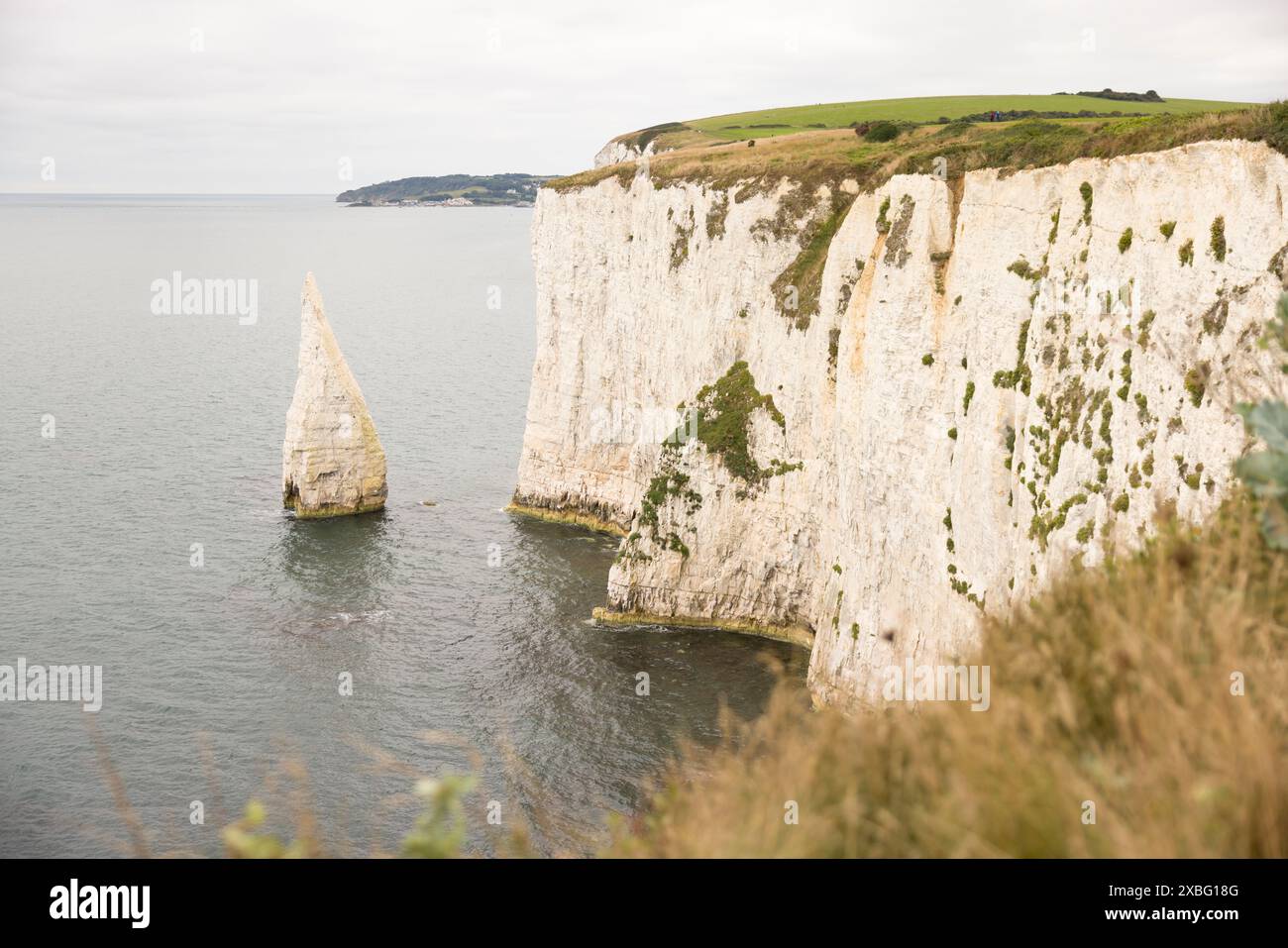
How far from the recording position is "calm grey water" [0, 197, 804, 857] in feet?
98.5

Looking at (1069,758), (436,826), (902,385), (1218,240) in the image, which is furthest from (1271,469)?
(902,385)

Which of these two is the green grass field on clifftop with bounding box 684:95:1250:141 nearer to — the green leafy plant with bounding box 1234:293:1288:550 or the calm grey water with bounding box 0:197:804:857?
the calm grey water with bounding box 0:197:804:857

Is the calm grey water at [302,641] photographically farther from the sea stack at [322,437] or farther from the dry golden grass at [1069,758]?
the dry golden grass at [1069,758]

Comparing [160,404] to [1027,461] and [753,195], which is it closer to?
[753,195]

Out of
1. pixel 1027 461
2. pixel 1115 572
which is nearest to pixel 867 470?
pixel 1027 461

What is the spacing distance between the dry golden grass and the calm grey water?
2976 millimetres

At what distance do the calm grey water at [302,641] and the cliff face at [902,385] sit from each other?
12.8ft

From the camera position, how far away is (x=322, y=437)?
5828 centimetres

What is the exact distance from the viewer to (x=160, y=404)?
80.2 metres

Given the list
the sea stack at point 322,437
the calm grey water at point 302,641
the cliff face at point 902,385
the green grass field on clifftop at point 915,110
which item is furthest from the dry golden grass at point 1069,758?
the green grass field on clifftop at point 915,110

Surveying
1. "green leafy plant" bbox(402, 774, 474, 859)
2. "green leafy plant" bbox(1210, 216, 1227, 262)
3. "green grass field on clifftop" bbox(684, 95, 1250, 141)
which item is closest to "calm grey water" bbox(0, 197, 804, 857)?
"green leafy plant" bbox(402, 774, 474, 859)

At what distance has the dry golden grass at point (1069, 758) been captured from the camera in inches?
226
